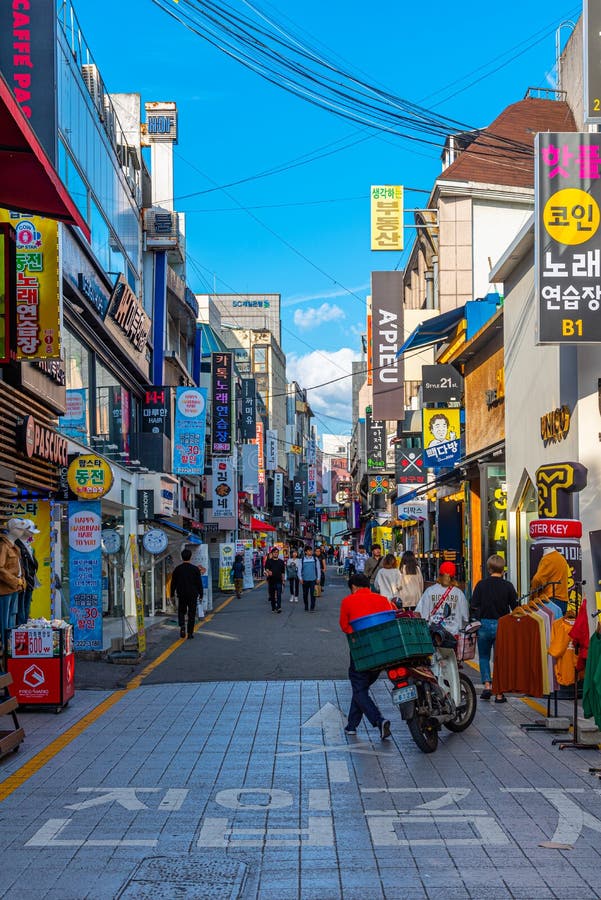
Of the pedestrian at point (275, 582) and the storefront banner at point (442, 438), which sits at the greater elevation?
the storefront banner at point (442, 438)

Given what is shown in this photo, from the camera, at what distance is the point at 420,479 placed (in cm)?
3775

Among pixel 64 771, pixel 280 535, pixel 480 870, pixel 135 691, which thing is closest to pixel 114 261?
pixel 135 691

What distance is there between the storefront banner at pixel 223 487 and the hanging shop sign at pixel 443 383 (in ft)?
67.2

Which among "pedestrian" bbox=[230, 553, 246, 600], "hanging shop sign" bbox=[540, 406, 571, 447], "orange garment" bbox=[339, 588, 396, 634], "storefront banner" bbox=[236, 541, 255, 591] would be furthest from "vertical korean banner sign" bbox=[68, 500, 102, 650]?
"storefront banner" bbox=[236, 541, 255, 591]

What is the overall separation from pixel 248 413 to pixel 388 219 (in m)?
28.7

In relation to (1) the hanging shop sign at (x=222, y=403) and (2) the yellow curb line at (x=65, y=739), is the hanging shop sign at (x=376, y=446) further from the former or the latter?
(2) the yellow curb line at (x=65, y=739)

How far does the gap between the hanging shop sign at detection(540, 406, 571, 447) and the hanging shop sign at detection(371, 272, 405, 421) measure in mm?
22681

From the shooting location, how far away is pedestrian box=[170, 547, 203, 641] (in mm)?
20062

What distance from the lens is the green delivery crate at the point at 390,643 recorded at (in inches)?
393

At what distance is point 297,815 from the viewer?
754cm

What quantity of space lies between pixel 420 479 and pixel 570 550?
24776 mm

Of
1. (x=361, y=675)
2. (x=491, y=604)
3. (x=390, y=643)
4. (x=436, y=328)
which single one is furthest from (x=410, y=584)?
(x=436, y=328)

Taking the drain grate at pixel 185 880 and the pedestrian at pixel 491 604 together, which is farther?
the pedestrian at pixel 491 604

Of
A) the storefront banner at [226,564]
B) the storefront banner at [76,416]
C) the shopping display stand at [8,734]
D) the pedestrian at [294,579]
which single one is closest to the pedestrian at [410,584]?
the storefront banner at [76,416]
